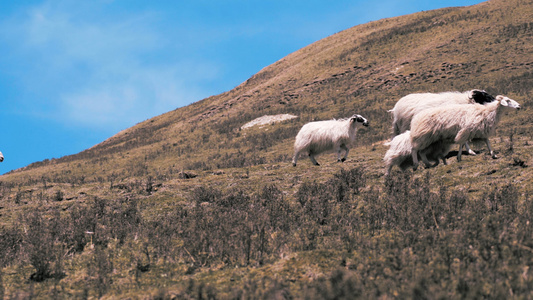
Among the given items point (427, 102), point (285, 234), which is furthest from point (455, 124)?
point (285, 234)

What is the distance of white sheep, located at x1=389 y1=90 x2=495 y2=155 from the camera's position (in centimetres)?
1248

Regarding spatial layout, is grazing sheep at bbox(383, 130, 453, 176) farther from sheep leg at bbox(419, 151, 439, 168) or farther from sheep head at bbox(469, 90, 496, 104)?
sheep head at bbox(469, 90, 496, 104)

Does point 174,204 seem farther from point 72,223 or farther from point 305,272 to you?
point 305,272

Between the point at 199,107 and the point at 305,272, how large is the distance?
64247 mm

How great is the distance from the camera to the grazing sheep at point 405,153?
11.5 metres

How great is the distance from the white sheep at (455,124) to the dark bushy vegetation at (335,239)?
1.58 m

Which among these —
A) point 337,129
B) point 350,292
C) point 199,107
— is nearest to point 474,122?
point 337,129

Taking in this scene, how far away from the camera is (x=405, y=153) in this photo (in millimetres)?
11547

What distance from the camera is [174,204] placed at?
10664 millimetres

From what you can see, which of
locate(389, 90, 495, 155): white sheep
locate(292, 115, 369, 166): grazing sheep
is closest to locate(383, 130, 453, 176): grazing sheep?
locate(389, 90, 495, 155): white sheep

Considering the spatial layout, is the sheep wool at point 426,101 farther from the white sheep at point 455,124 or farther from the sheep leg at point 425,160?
the sheep leg at point 425,160

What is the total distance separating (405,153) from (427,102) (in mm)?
2890

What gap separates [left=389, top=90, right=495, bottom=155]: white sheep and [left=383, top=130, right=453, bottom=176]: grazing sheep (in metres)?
1.22

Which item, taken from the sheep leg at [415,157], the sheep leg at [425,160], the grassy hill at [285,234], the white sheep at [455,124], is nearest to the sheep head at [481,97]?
the white sheep at [455,124]
